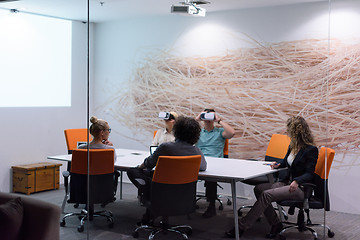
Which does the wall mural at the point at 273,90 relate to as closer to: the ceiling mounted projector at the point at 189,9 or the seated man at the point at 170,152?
the seated man at the point at 170,152

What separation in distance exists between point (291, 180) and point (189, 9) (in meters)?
1.74

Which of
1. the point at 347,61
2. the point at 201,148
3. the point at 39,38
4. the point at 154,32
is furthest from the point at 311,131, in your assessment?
the point at 39,38

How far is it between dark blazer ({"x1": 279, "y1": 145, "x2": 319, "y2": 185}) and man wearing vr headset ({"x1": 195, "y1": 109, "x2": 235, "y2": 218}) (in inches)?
21.8

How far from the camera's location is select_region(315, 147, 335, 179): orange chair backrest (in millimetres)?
3404

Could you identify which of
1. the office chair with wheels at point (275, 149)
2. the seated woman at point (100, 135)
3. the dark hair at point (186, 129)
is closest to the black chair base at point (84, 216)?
the seated woman at point (100, 135)

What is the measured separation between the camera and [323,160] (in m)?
3.49

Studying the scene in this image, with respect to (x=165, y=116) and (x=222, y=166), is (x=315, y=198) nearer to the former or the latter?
(x=222, y=166)

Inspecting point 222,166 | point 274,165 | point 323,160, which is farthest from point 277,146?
point 222,166

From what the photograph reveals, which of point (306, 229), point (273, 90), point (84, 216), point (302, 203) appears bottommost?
point (84, 216)

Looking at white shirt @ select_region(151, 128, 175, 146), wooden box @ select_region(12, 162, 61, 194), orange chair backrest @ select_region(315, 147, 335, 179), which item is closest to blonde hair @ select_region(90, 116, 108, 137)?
wooden box @ select_region(12, 162, 61, 194)

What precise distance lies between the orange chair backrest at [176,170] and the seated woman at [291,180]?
583mm

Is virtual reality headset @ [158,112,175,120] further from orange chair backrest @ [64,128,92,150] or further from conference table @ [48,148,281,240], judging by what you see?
orange chair backrest @ [64,128,92,150]

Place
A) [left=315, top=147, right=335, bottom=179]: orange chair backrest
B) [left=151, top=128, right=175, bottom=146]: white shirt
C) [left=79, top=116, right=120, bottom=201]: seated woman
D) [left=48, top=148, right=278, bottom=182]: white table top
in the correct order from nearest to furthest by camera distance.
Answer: [left=315, top=147, right=335, bottom=179]: orange chair backrest, [left=48, top=148, right=278, bottom=182]: white table top, [left=151, top=128, right=175, bottom=146]: white shirt, [left=79, top=116, right=120, bottom=201]: seated woman

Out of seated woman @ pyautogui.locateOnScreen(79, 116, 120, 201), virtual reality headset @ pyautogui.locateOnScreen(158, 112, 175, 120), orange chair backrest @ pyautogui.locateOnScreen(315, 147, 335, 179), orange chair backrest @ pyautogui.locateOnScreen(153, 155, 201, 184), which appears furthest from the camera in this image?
seated woman @ pyautogui.locateOnScreen(79, 116, 120, 201)
